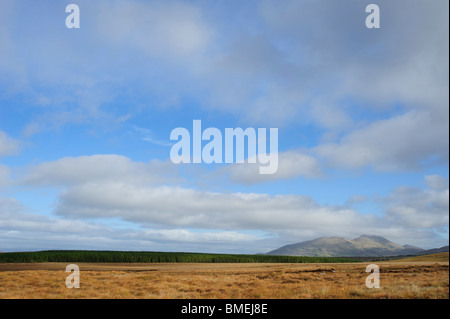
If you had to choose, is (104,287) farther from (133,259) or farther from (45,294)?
(133,259)

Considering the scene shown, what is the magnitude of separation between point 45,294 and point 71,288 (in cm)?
412

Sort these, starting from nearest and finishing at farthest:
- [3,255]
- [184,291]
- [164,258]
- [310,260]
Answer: [184,291] → [3,255] → [164,258] → [310,260]

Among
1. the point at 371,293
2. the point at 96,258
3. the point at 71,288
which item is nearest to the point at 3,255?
the point at 96,258

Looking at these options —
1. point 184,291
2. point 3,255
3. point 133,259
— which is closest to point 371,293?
point 184,291

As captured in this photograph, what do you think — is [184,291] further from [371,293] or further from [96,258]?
[96,258]

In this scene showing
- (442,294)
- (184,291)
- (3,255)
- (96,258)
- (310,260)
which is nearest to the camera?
(442,294)

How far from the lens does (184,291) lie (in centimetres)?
3444

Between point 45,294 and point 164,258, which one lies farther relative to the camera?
point 164,258

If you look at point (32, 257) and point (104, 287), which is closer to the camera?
point (104, 287)
